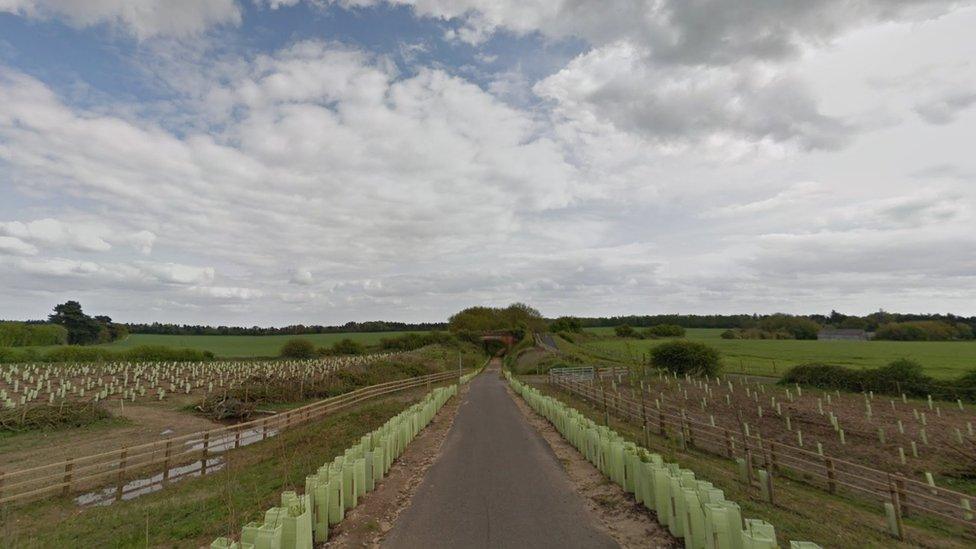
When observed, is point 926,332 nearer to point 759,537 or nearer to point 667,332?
point 667,332

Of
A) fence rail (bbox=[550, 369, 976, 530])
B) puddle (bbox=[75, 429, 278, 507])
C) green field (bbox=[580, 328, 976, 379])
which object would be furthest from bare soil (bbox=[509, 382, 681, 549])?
green field (bbox=[580, 328, 976, 379])

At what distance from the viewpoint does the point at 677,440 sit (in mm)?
15953

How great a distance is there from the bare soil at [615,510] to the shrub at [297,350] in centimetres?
6866

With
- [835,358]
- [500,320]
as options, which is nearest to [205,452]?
[835,358]

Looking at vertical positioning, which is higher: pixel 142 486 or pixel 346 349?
pixel 346 349

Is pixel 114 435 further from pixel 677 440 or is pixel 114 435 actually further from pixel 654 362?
pixel 654 362

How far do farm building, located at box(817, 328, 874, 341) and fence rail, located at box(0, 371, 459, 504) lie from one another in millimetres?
100458

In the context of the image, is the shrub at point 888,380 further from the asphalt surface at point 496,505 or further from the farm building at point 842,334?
the farm building at point 842,334

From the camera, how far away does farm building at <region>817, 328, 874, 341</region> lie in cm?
9350

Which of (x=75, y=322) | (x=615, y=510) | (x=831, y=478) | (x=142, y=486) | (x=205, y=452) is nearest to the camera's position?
(x=615, y=510)

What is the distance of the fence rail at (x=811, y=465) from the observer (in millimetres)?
8543

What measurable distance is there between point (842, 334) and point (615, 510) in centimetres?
11655

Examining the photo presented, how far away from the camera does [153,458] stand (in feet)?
48.6

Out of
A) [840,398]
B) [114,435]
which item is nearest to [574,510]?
[114,435]
